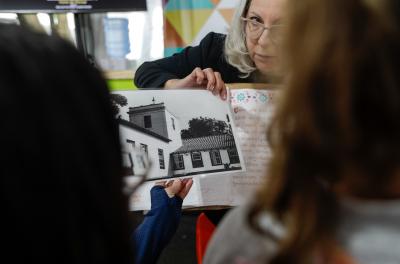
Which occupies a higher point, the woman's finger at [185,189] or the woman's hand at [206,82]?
the woman's hand at [206,82]

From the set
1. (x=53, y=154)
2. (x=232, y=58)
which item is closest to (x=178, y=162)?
(x=232, y=58)

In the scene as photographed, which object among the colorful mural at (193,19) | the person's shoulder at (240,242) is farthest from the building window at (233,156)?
the colorful mural at (193,19)

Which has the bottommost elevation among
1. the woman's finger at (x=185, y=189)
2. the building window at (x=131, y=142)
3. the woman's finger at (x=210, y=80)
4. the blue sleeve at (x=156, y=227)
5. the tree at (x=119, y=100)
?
the blue sleeve at (x=156, y=227)

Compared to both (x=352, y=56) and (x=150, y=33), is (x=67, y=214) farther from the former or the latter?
(x=150, y=33)

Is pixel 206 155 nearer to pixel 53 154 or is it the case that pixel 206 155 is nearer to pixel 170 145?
pixel 170 145

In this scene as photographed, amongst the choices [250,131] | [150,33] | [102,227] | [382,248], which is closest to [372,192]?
[382,248]

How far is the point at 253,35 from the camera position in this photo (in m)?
1.33

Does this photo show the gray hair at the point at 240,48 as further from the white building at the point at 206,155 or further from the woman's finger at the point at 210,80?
the white building at the point at 206,155

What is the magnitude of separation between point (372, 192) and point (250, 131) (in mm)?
725

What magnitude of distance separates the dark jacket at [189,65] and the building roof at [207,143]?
278 mm

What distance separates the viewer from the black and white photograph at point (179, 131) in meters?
1.04

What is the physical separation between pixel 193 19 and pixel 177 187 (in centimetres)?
122

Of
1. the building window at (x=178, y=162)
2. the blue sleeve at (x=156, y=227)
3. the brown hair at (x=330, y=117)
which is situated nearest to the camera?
the brown hair at (x=330, y=117)

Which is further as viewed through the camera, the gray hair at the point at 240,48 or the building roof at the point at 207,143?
the gray hair at the point at 240,48
